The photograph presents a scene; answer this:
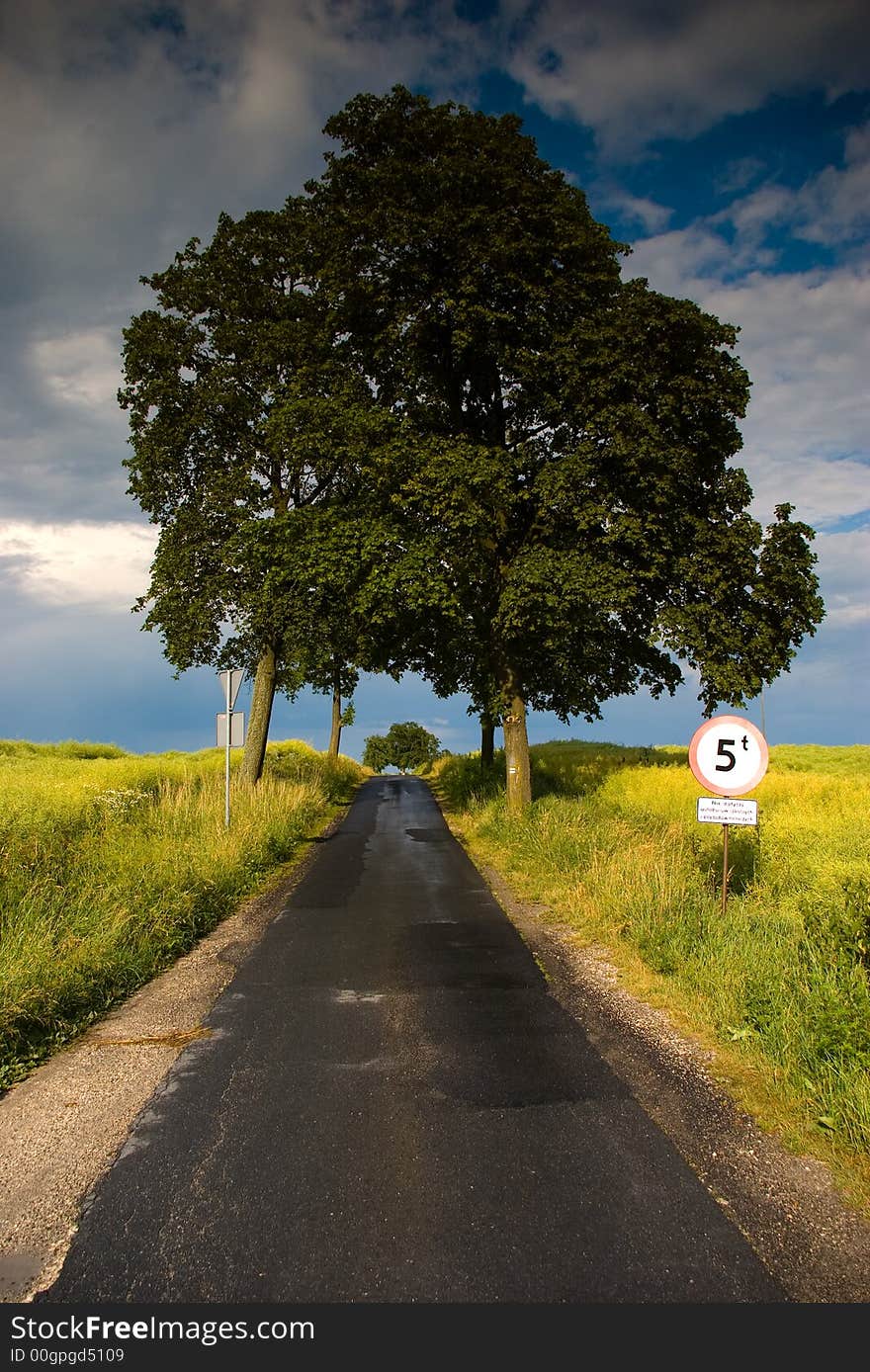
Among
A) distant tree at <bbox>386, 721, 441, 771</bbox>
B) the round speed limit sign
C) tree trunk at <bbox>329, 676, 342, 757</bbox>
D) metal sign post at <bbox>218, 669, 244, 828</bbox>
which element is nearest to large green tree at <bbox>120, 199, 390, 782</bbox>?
metal sign post at <bbox>218, 669, 244, 828</bbox>

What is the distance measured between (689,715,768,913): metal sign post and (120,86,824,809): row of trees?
6.38 m

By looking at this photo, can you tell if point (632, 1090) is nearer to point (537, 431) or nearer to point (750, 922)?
point (750, 922)

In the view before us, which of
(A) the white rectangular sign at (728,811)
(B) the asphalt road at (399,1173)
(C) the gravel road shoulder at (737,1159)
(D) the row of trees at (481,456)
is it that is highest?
(D) the row of trees at (481,456)

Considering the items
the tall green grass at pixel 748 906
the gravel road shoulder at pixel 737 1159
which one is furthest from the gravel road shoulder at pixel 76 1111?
the tall green grass at pixel 748 906

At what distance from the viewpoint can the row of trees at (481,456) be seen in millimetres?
→ 15070

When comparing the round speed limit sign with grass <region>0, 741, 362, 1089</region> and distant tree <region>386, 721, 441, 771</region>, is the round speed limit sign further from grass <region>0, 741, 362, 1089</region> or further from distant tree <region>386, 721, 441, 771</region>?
distant tree <region>386, 721, 441, 771</region>

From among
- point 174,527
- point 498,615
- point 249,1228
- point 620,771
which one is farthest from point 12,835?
point 620,771

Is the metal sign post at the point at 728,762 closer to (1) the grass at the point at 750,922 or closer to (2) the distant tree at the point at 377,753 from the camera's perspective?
(1) the grass at the point at 750,922

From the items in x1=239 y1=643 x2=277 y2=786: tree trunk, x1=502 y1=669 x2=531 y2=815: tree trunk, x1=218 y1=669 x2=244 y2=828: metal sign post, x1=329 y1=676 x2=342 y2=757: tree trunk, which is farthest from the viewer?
x1=329 y1=676 x2=342 y2=757: tree trunk

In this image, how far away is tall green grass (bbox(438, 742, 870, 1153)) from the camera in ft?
15.7

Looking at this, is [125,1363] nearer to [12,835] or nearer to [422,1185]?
[422,1185]

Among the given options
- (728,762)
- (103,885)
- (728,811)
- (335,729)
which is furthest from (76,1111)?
(335,729)

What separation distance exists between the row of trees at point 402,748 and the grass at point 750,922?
45.0 metres

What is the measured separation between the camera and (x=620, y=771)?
2497 cm
